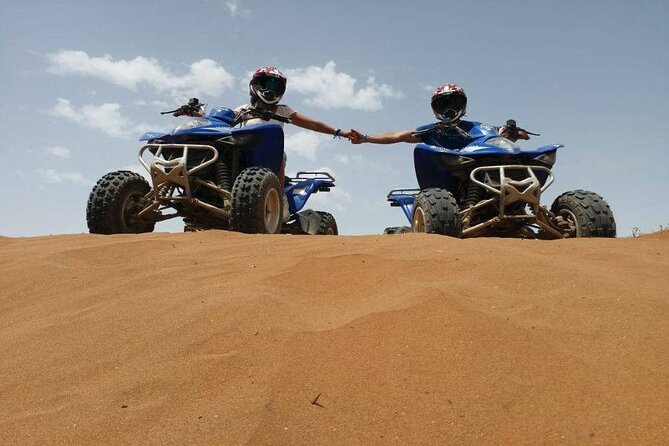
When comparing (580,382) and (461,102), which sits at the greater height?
(461,102)

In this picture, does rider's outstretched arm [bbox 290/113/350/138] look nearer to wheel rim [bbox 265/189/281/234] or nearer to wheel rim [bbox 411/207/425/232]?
wheel rim [bbox 265/189/281/234]

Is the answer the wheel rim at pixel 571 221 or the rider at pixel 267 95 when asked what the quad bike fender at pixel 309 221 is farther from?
the wheel rim at pixel 571 221

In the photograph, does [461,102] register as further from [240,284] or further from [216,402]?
[216,402]

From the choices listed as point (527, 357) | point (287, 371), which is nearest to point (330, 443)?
point (287, 371)

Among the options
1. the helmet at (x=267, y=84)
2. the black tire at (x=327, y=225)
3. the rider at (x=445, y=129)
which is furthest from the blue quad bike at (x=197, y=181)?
the black tire at (x=327, y=225)

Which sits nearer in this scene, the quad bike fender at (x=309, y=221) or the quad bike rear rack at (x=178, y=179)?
the quad bike rear rack at (x=178, y=179)

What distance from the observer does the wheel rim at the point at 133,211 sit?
6.79 metres

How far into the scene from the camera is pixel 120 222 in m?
6.66

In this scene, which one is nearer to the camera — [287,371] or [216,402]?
[216,402]

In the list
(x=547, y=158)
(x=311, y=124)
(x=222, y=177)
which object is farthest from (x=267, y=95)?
(x=547, y=158)

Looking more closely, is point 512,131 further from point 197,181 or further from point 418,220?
point 197,181

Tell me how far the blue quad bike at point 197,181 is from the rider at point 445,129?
1401 mm

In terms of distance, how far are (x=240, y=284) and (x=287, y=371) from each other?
110 centimetres

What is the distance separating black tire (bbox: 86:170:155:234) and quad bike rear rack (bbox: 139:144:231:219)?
0.23 meters
